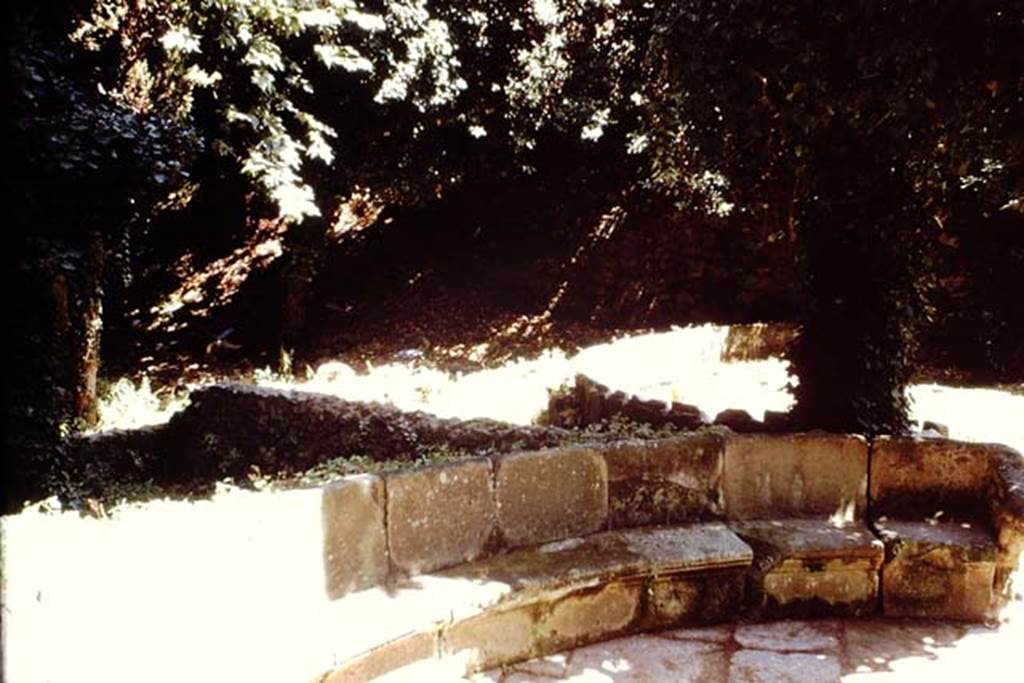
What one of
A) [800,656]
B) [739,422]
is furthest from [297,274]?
[800,656]

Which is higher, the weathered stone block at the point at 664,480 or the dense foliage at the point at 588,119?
the dense foliage at the point at 588,119

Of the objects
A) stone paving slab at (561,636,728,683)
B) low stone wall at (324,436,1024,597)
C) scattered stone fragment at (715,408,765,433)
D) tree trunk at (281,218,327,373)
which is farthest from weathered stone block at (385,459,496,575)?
tree trunk at (281,218,327,373)

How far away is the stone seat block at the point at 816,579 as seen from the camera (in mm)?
3307

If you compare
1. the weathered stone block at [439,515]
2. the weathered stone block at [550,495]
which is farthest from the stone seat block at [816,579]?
the weathered stone block at [439,515]

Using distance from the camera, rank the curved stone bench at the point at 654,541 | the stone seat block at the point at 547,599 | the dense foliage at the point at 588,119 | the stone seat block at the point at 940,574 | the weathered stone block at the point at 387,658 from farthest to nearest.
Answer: the dense foliage at the point at 588,119
the stone seat block at the point at 940,574
the curved stone bench at the point at 654,541
the stone seat block at the point at 547,599
the weathered stone block at the point at 387,658

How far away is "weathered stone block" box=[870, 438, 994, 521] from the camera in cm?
356

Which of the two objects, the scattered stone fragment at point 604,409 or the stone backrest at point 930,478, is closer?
the stone backrest at point 930,478

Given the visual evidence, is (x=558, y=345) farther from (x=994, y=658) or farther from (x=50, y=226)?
(x=994, y=658)

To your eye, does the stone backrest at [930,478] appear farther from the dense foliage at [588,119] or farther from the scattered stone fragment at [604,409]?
the scattered stone fragment at [604,409]

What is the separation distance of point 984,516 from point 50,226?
241 inches

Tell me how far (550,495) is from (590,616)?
20.4 inches

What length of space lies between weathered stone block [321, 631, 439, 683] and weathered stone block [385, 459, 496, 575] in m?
0.31

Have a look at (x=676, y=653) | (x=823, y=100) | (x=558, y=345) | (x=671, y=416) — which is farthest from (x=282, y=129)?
(x=676, y=653)

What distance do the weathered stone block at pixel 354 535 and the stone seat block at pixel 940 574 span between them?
216 centimetres
